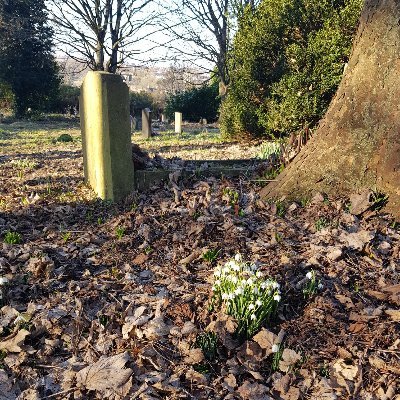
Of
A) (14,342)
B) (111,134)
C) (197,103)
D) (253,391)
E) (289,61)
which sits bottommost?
(253,391)

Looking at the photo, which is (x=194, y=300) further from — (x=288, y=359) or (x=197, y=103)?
(x=197, y=103)

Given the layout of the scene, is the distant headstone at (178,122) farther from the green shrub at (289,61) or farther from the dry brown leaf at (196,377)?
the dry brown leaf at (196,377)

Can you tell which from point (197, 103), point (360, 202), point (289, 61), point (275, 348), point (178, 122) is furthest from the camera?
point (197, 103)

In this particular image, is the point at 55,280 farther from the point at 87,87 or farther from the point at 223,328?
the point at 87,87

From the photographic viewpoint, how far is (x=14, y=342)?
257 cm

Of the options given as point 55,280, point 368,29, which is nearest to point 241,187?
point 368,29

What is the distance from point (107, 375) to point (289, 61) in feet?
33.1

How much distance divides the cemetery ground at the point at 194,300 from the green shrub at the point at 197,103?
2131 cm

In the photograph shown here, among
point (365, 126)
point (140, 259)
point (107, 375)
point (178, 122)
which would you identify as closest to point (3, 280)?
point (140, 259)

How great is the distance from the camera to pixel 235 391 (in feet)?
7.39

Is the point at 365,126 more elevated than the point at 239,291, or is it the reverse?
the point at 365,126

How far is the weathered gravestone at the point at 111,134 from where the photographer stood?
5.03 m

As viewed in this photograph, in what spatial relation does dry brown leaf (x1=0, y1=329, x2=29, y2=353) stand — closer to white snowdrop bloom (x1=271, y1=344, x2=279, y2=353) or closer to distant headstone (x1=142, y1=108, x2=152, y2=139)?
white snowdrop bloom (x1=271, y1=344, x2=279, y2=353)

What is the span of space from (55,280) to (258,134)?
372 inches
